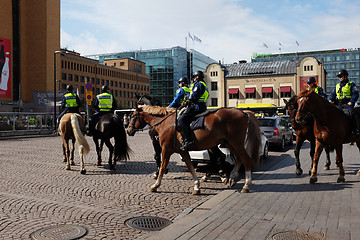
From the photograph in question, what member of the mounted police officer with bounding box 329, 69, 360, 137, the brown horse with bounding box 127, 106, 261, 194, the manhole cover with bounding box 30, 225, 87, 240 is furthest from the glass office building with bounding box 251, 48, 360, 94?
the manhole cover with bounding box 30, 225, 87, 240

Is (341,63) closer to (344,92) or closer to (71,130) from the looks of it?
(344,92)

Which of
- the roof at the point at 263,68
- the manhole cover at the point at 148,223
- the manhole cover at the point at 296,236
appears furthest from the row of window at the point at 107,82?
the manhole cover at the point at 296,236

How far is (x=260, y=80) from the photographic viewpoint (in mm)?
74438

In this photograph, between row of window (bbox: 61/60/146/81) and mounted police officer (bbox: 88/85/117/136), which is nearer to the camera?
mounted police officer (bbox: 88/85/117/136)

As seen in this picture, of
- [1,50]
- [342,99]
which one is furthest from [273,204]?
[1,50]

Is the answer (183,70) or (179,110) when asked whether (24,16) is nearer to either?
(183,70)

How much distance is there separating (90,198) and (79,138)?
149 inches

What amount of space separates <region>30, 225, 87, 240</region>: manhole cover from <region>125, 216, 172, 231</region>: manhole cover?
758 mm

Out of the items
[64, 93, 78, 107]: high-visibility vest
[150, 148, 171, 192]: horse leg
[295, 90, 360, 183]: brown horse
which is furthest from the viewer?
[64, 93, 78, 107]: high-visibility vest

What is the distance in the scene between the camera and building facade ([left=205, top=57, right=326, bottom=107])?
233 feet

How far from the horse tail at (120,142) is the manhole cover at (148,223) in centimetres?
521

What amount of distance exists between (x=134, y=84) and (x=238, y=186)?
369 ft

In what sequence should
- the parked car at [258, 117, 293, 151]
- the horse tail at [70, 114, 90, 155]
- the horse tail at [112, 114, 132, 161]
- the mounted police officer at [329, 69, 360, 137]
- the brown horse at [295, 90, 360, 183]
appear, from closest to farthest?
the brown horse at [295, 90, 360, 183], the mounted police officer at [329, 69, 360, 137], the horse tail at [70, 114, 90, 155], the horse tail at [112, 114, 132, 161], the parked car at [258, 117, 293, 151]

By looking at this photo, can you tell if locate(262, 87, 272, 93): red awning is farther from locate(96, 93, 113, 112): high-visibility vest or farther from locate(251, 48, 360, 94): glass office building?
locate(96, 93, 113, 112): high-visibility vest
